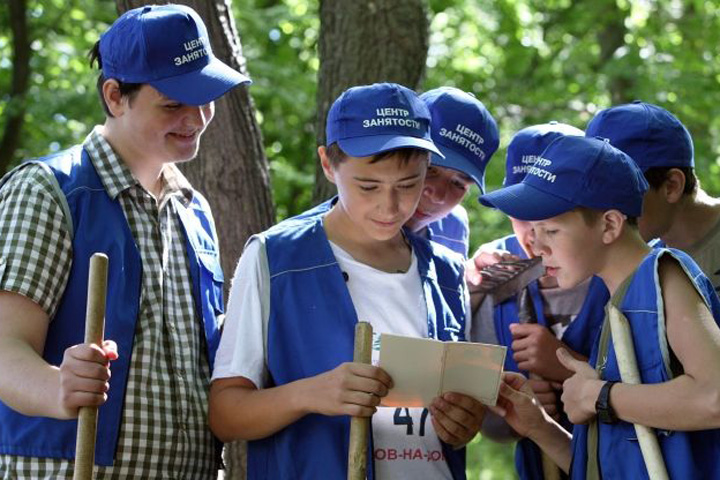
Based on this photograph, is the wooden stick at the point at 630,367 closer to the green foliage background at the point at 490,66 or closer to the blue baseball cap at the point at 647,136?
the blue baseball cap at the point at 647,136

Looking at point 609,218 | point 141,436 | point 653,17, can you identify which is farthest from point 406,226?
point 653,17

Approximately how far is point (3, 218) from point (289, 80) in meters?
8.71

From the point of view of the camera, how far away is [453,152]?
14.3ft

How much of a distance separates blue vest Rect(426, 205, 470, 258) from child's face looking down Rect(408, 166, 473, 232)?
0.44m

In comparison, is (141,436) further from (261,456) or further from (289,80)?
(289,80)

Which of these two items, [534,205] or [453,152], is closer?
[534,205]

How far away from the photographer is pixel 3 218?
3.38 m

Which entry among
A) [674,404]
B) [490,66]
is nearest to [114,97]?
[674,404]

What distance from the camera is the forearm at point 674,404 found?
319 cm

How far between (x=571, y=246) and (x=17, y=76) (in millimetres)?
8923

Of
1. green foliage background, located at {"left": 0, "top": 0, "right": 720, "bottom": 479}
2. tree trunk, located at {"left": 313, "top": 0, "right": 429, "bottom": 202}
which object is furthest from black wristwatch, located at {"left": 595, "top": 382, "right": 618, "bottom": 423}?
green foliage background, located at {"left": 0, "top": 0, "right": 720, "bottom": 479}

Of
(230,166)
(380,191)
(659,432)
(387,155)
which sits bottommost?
(659,432)

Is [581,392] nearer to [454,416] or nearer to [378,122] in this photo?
[454,416]

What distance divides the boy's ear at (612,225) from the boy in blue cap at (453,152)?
83 centimetres
